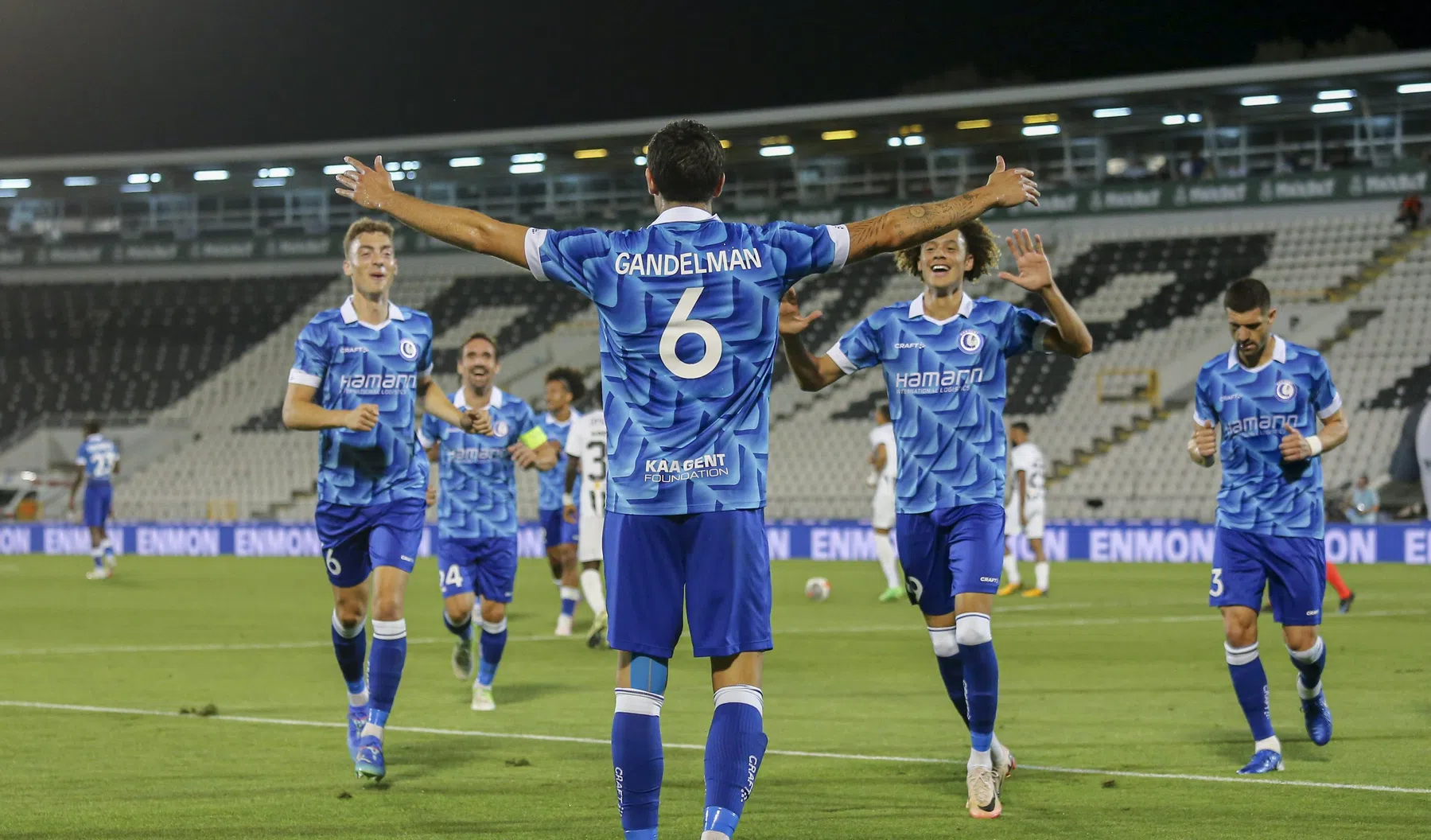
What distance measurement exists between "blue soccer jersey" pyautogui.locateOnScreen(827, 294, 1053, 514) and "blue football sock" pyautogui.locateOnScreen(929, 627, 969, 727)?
0.61 metres

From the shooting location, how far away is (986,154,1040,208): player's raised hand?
515 cm

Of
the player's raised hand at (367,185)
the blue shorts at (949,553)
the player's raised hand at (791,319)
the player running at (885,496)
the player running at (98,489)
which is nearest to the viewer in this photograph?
the player's raised hand at (367,185)

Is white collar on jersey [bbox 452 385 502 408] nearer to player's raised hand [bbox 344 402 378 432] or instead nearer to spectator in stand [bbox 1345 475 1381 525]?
player's raised hand [bbox 344 402 378 432]

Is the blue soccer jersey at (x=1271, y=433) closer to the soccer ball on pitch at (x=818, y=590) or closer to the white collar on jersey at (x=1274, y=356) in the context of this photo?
the white collar on jersey at (x=1274, y=356)

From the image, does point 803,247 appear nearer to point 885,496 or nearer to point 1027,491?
point 885,496

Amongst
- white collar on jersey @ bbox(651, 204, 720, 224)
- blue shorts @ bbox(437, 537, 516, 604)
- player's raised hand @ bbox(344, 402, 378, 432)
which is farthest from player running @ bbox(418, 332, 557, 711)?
white collar on jersey @ bbox(651, 204, 720, 224)

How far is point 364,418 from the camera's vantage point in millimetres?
7602

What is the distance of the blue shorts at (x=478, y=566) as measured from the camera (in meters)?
11.4

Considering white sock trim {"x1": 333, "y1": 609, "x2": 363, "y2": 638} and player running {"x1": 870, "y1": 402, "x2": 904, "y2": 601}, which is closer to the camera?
white sock trim {"x1": 333, "y1": 609, "x2": 363, "y2": 638}

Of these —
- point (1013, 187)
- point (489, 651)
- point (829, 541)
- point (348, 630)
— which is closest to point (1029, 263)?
point (1013, 187)

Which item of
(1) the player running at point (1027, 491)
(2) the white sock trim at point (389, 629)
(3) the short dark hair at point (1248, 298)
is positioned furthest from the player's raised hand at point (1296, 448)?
(1) the player running at point (1027, 491)

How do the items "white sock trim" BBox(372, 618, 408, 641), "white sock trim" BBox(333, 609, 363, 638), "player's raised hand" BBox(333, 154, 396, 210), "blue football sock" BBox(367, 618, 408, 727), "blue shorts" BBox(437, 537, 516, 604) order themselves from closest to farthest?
"player's raised hand" BBox(333, 154, 396, 210), "blue football sock" BBox(367, 618, 408, 727), "white sock trim" BBox(372, 618, 408, 641), "white sock trim" BBox(333, 609, 363, 638), "blue shorts" BBox(437, 537, 516, 604)

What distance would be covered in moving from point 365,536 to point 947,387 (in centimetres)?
302

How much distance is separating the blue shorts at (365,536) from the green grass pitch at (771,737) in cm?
102
